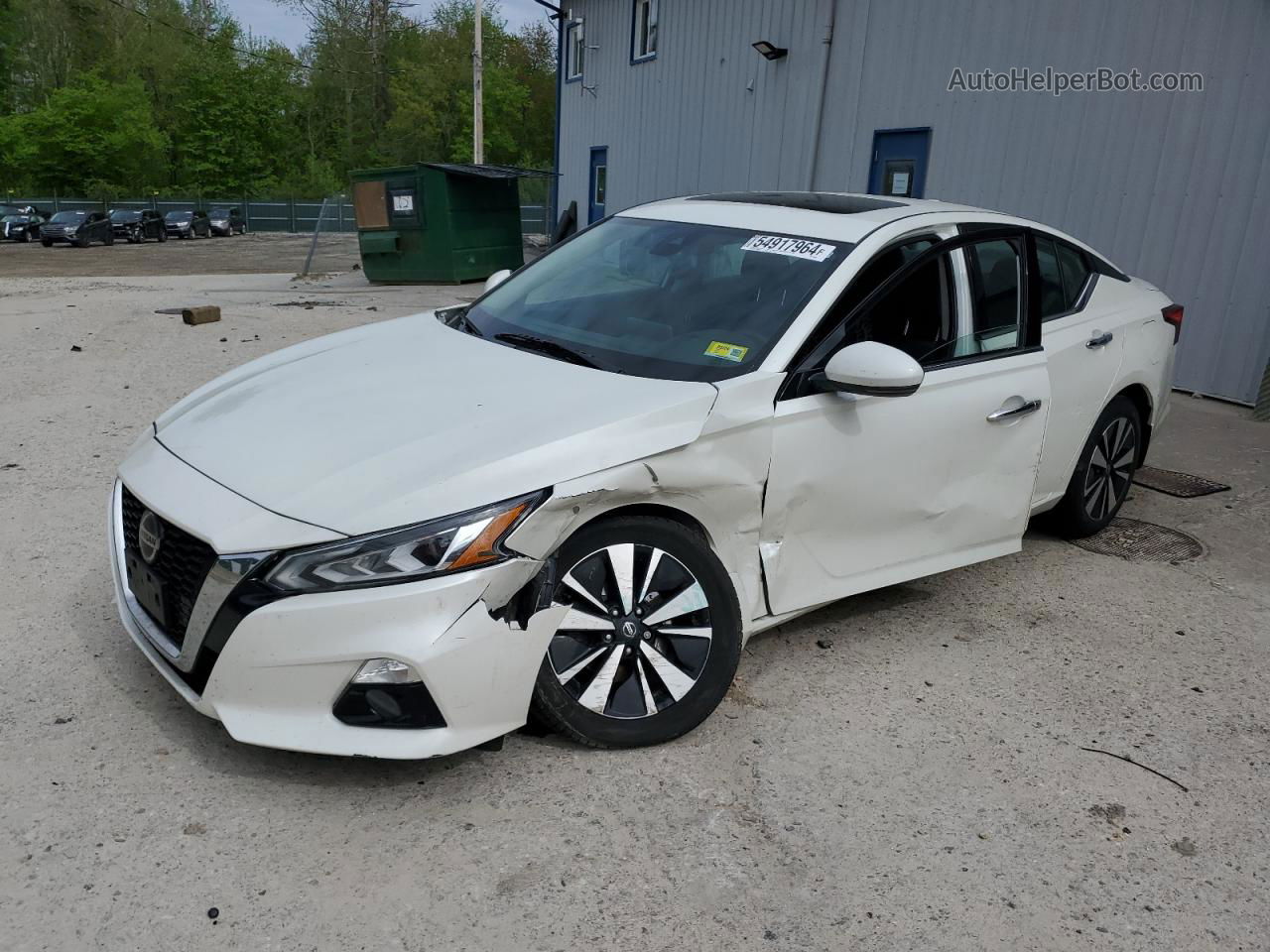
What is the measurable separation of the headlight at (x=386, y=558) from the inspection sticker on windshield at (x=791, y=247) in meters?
1.70

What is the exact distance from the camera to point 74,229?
106ft

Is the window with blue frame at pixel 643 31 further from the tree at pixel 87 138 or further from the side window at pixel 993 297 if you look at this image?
the tree at pixel 87 138

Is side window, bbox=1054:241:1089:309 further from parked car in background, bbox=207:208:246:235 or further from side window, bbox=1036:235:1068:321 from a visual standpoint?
parked car in background, bbox=207:208:246:235

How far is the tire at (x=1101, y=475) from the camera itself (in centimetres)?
490

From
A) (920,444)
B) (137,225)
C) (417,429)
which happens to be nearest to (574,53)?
(920,444)

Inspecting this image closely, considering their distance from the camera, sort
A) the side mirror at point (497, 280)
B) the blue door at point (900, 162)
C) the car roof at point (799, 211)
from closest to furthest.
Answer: the car roof at point (799, 211)
the side mirror at point (497, 280)
the blue door at point (900, 162)

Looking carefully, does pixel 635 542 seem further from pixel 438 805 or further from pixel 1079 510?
pixel 1079 510

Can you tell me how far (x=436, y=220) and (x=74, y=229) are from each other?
21049 millimetres

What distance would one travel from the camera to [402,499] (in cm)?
271

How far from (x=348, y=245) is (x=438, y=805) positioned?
32.7 m

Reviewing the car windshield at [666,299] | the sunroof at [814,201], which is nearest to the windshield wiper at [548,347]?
the car windshield at [666,299]

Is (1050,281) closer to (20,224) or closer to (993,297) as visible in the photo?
(993,297)

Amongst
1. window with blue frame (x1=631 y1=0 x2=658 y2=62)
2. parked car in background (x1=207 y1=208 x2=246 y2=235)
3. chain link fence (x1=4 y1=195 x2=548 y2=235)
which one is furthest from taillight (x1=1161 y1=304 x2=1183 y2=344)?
chain link fence (x1=4 y1=195 x2=548 y2=235)

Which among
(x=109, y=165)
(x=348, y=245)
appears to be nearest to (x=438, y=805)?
(x=348, y=245)
